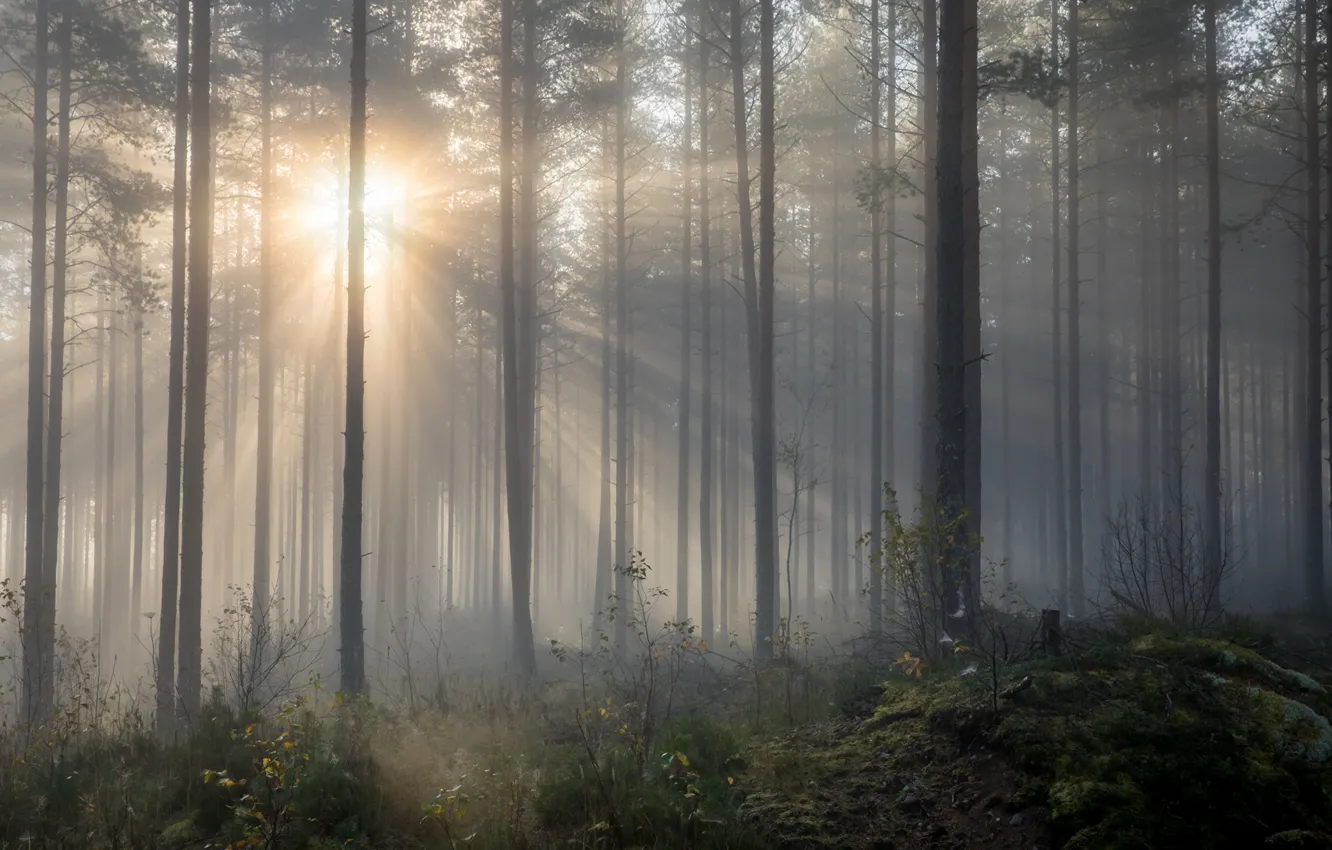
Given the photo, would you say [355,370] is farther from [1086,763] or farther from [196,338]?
[1086,763]

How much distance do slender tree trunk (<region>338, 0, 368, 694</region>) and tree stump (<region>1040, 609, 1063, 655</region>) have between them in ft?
30.6

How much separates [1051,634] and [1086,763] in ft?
5.53

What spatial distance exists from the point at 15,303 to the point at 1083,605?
35.9 meters

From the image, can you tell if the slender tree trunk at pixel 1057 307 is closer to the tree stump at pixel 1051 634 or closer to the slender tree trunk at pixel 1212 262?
the slender tree trunk at pixel 1212 262

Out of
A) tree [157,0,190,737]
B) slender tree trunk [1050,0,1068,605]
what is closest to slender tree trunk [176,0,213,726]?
tree [157,0,190,737]

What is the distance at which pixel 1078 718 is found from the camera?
505cm

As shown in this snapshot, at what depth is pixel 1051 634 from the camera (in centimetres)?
615

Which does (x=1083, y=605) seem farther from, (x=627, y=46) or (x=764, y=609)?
(x=627, y=46)

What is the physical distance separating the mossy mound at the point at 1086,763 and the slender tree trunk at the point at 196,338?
10591 millimetres

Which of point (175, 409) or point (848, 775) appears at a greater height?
point (175, 409)

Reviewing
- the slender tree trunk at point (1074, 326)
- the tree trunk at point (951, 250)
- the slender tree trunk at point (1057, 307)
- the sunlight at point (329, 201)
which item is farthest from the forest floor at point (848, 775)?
the slender tree trunk at point (1057, 307)

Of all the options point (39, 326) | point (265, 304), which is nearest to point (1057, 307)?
point (265, 304)

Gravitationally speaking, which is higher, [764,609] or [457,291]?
[457,291]

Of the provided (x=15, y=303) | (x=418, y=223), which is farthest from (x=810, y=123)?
(x=15, y=303)
